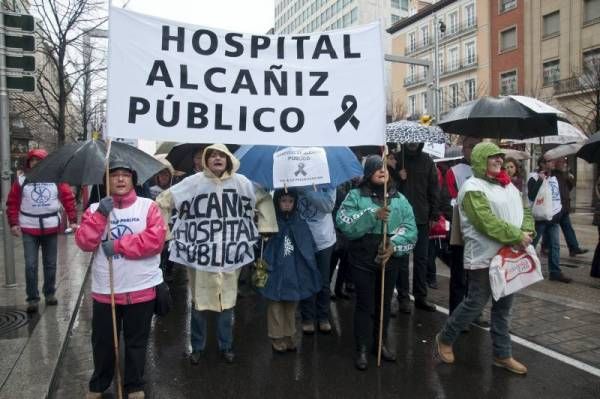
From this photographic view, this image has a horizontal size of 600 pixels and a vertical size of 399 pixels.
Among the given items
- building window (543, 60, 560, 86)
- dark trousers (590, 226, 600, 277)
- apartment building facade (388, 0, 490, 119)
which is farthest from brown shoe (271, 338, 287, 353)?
apartment building facade (388, 0, 490, 119)

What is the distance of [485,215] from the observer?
4.13 meters

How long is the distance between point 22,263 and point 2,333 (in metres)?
4.20

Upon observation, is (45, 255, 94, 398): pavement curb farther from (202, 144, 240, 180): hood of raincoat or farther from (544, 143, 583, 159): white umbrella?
(544, 143, 583, 159): white umbrella

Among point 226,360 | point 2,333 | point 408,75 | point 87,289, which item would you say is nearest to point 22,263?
point 87,289

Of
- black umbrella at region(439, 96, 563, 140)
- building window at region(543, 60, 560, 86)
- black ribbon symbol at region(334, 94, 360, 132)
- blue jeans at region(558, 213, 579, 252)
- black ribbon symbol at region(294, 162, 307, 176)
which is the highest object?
building window at region(543, 60, 560, 86)

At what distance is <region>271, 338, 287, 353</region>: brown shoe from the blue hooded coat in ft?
1.52

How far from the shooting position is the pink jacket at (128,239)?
3492mm

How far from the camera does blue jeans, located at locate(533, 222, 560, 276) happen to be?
7469 millimetres

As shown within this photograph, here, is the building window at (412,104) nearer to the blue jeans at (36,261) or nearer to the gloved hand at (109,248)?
the blue jeans at (36,261)

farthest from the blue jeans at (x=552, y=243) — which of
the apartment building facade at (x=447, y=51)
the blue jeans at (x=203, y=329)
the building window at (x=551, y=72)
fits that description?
the apartment building facade at (x=447, y=51)

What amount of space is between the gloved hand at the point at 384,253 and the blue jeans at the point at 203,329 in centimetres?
133

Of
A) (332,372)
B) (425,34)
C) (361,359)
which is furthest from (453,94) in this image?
(332,372)

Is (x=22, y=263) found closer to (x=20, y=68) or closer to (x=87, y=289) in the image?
(x=87, y=289)

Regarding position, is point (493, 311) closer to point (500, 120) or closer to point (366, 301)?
point (366, 301)
